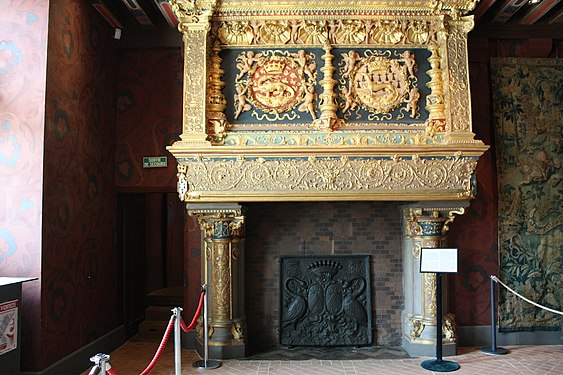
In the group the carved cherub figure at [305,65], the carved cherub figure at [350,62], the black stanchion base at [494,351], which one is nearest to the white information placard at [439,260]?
the black stanchion base at [494,351]

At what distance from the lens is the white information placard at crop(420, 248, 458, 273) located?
5289 millimetres

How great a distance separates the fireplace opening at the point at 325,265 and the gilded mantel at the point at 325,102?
0.99 meters

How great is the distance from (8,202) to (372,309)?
14.1 ft

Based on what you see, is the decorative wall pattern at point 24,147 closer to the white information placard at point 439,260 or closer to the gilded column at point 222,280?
the gilded column at point 222,280

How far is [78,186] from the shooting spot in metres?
5.43

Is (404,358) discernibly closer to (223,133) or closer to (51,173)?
(223,133)

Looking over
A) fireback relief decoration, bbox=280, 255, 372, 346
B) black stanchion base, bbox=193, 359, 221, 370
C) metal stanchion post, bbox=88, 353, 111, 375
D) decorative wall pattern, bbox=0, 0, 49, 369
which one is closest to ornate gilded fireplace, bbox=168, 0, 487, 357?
black stanchion base, bbox=193, 359, 221, 370

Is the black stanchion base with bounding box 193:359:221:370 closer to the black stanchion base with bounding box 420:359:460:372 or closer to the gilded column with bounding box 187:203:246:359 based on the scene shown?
the gilded column with bounding box 187:203:246:359

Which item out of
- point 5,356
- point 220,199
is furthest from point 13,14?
point 5,356

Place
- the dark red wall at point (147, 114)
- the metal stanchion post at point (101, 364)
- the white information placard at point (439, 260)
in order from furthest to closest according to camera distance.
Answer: the dark red wall at point (147, 114) → the white information placard at point (439, 260) → the metal stanchion post at point (101, 364)

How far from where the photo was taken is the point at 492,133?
21.5ft

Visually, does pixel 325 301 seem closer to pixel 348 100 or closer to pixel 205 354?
pixel 205 354

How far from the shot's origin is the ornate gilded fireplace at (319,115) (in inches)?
217

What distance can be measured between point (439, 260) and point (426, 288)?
2.21ft
